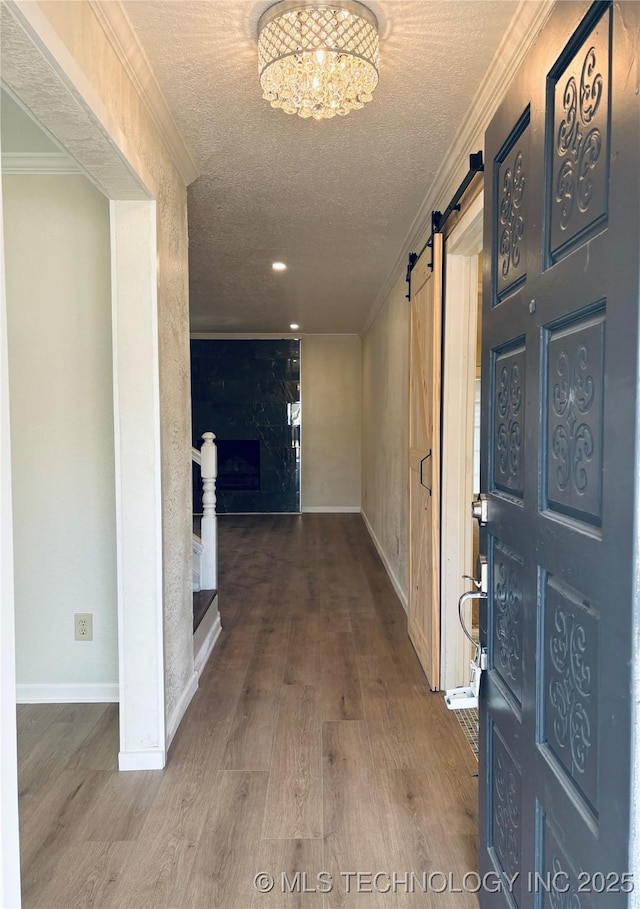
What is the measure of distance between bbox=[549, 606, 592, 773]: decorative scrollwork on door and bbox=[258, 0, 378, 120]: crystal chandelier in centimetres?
154

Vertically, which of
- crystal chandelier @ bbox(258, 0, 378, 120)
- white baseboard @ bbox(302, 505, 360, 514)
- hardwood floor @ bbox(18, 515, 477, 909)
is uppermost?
crystal chandelier @ bbox(258, 0, 378, 120)

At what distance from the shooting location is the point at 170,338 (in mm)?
2213

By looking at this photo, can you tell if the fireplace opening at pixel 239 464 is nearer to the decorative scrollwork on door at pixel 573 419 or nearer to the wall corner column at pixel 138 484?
the wall corner column at pixel 138 484

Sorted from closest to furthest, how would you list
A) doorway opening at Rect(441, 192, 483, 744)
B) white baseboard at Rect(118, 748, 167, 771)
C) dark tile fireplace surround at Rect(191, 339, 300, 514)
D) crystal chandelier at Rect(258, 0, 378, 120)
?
crystal chandelier at Rect(258, 0, 378, 120), white baseboard at Rect(118, 748, 167, 771), doorway opening at Rect(441, 192, 483, 744), dark tile fireplace surround at Rect(191, 339, 300, 514)

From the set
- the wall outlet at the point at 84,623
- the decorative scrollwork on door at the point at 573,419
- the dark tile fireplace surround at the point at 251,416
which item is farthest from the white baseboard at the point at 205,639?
the dark tile fireplace surround at the point at 251,416

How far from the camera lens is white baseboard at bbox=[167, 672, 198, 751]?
7.19ft

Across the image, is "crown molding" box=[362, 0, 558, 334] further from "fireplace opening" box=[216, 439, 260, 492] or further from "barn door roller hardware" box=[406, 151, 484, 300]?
"fireplace opening" box=[216, 439, 260, 492]

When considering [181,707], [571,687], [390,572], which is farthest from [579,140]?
[390,572]

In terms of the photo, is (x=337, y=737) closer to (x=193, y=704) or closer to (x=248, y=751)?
(x=248, y=751)

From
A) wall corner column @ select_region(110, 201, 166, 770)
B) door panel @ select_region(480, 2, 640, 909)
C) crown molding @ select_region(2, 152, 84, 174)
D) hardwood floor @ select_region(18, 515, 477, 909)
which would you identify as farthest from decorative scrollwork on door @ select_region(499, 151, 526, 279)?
crown molding @ select_region(2, 152, 84, 174)

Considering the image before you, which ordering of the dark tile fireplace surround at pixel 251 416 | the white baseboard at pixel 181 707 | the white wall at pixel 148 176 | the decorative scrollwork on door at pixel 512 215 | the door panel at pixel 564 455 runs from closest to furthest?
1. the door panel at pixel 564 455
2. the decorative scrollwork on door at pixel 512 215
3. the white wall at pixel 148 176
4. the white baseboard at pixel 181 707
5. the dark tile fireplace surround at pixel 251 416

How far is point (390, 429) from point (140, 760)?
333 centimetres

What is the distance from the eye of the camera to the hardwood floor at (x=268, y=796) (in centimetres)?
152

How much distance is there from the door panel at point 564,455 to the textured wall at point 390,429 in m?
2.39
